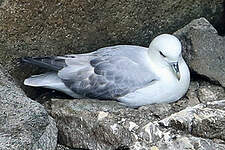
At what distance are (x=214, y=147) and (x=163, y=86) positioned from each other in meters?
0.67

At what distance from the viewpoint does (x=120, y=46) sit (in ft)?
10.8

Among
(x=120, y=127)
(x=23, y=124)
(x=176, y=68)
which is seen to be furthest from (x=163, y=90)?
(x=23, y=124)

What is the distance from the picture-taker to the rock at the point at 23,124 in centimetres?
256

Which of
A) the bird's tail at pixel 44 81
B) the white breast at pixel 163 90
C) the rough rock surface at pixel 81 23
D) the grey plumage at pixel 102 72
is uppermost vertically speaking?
the rough rock surface at pixel 81 23

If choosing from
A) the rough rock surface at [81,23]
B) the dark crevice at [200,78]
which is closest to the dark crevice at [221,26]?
the rough rock surface at [81,23]

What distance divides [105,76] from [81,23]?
1.05 feet

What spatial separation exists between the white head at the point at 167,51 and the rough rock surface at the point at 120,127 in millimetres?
206

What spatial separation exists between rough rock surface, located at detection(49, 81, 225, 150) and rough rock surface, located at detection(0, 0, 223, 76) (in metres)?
0.32

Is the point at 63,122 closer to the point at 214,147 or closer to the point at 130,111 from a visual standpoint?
the point at 130,111

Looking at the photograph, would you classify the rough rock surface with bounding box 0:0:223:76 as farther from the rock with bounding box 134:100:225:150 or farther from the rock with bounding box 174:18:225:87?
the rock with bounding box 134:100:225:150

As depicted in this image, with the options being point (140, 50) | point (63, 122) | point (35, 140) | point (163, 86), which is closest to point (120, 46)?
point (140, 50)

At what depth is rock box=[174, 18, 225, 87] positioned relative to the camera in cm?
335

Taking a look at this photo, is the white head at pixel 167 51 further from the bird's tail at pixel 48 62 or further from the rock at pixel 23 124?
the rock at pixel 23 124

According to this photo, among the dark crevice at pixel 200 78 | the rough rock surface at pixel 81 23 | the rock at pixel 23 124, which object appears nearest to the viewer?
the rock at pixel 23 124
